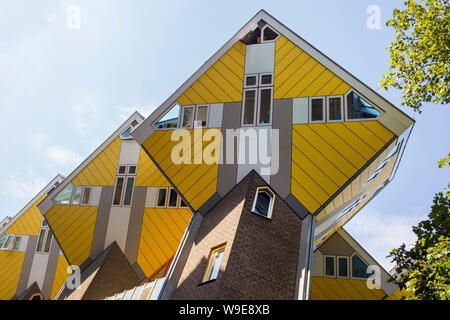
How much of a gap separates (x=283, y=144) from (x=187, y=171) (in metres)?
4.29

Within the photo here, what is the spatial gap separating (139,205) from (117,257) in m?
2.98

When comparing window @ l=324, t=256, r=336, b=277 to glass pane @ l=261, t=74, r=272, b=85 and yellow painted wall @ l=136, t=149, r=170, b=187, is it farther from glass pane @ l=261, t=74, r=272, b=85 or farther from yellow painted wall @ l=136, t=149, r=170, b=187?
glass pane @ l=261, t=74, r=272, b=85

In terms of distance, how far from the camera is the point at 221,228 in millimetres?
10766

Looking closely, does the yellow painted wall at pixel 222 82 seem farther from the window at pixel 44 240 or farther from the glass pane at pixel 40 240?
the glass pane at pixel 40 240

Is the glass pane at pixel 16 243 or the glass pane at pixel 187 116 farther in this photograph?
the glass pane at pixel 16 243

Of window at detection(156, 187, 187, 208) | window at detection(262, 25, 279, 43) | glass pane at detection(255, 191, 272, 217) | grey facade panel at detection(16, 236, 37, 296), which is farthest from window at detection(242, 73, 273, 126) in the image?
grey facade panel at detection(16, 236, 37, 296)

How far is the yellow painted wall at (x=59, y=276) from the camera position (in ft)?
68.5

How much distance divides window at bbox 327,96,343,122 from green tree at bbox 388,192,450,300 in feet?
15.1

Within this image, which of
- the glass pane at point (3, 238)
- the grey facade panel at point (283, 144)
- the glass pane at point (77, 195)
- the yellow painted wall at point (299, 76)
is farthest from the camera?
the glass pane at point (3, 238)

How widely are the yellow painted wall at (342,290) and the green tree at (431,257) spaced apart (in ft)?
25.0

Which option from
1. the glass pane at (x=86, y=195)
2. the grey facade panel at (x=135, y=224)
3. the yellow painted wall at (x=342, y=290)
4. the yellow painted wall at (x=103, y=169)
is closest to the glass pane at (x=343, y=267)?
the yellow painted wall at (x=342, y=290)
